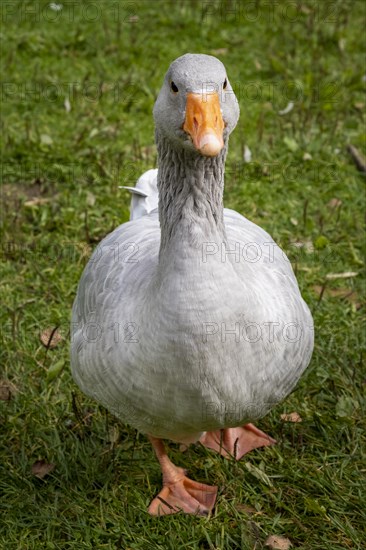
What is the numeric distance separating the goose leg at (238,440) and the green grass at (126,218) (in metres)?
0.05

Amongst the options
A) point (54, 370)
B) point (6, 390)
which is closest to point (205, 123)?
point (54, 370)

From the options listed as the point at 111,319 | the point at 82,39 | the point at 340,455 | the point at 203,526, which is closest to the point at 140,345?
the point at 111,319

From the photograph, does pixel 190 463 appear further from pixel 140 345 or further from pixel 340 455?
pixel 140 345

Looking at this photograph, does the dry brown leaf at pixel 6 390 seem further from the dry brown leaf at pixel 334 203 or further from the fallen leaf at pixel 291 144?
the fallen leaf at pixel 291 144

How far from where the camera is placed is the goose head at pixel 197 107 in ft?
7.45

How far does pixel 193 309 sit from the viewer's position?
2.47m

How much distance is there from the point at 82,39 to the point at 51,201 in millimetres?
2218

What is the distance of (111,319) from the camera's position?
285 centimetres

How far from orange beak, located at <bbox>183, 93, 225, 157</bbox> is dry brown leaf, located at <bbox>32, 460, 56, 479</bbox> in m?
1.71

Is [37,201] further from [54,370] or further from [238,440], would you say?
[238,440]

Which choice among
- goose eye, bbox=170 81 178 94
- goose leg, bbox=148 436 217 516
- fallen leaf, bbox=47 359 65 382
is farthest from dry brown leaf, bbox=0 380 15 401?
goose eye, bbox=170 81 178 94

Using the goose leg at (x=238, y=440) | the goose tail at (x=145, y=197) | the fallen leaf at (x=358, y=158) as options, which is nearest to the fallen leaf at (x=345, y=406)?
the goose leg at (x=238, y=440)

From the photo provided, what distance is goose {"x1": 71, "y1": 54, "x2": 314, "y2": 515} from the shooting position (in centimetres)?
244

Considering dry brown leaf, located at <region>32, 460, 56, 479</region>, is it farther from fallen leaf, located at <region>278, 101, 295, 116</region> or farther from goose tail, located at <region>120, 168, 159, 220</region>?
fallen leaf, located at <region>278, 101, 295, 116</region>
